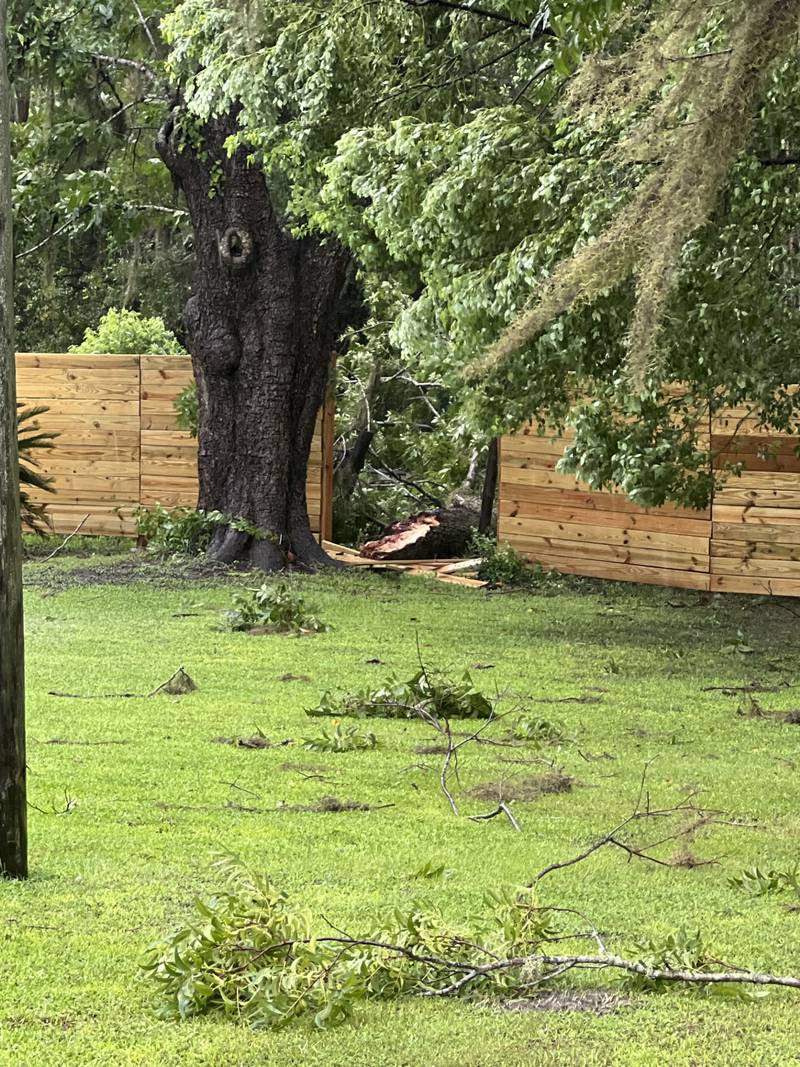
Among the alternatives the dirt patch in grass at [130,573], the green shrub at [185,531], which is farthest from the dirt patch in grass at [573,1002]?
the green shrub at [185,531]

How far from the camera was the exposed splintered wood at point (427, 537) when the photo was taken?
18.2 metres

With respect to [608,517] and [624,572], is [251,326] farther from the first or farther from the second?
[624,572]

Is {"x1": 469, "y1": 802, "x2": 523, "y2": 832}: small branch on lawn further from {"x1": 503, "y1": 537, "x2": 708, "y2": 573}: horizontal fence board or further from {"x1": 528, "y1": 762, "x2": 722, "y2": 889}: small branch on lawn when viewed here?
{"x1": 503, "y1": 537, "x2": 708, "y2": 573}: horizontal fence board

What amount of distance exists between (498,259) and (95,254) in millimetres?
17821

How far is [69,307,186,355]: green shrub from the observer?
19359 millimetres

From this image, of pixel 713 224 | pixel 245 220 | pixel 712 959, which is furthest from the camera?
pixel 245 220

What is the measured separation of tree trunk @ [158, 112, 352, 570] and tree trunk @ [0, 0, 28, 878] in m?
10.4

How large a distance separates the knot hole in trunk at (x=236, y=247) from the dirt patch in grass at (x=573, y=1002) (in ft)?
39.7

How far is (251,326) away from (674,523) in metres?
5.00

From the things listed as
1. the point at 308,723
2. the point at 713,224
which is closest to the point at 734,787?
the point at 308,723

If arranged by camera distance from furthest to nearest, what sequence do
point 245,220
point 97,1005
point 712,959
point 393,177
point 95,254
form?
point 95,254
point 245,220
point 393,177
point 712,959
point 97,1005

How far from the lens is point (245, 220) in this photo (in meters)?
15.2

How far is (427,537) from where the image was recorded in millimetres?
18391

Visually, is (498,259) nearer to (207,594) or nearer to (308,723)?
(308,723)
